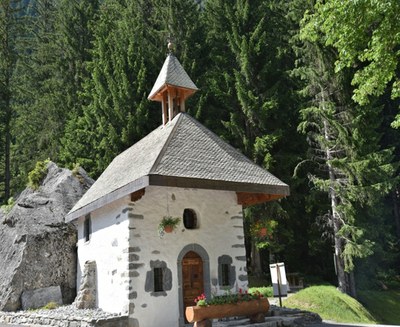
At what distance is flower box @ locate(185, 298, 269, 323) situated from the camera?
10.1 meters

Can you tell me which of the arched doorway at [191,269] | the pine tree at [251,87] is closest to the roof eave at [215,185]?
the arched doorway at [191,269]

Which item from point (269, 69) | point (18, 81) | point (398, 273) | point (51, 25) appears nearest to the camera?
point (269, 69)

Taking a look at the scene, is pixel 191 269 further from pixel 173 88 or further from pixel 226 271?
pixel 173 88

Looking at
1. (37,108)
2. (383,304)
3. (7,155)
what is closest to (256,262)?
(383,304)

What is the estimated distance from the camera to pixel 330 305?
1598 cm

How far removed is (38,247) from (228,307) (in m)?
8.94

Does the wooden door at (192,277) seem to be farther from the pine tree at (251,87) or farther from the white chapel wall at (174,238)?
the pine tree at (251,87)

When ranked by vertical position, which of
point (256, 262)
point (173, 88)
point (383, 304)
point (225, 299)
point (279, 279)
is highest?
point (173, 88)

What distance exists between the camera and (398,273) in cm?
2612

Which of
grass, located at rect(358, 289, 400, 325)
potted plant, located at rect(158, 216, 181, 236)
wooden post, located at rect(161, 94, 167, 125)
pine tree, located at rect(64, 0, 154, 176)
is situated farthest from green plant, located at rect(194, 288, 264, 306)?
pine tree, located at rect(64, 0, 154, 176)

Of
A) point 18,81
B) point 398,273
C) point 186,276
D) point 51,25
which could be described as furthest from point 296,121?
point 51,25

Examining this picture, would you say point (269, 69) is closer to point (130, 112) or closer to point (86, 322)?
point (130, 112)

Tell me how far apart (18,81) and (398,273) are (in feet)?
87.1

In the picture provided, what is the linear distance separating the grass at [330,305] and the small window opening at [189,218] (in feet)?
18.2
